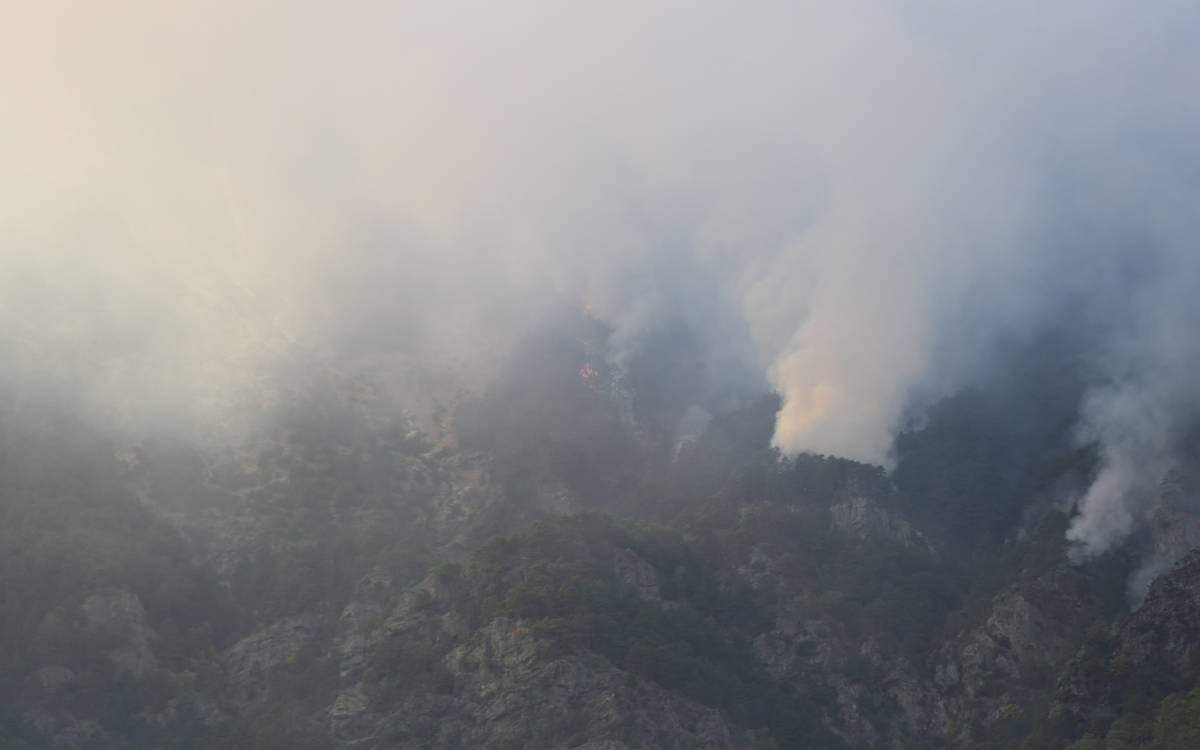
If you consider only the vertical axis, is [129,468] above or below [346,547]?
above

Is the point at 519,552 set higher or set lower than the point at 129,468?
lower

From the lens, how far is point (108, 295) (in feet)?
626

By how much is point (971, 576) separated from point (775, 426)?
172ft

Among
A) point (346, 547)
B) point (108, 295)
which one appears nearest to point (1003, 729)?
point (346, 547)

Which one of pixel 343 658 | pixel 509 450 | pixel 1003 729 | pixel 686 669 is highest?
pixel 509 450

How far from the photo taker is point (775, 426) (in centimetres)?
19350

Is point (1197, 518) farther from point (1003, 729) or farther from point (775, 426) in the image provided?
point (775, 426)

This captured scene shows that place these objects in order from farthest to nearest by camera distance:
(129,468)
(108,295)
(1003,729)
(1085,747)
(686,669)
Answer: (108,295), (129,468), (686,669), (1003,729), (1085,747)

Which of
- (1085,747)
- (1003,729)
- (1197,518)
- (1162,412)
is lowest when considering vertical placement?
(1085,747)

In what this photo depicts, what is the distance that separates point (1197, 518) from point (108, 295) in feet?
614

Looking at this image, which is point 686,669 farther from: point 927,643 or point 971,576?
point 971,576

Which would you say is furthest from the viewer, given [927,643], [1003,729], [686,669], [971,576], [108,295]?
[108,295]

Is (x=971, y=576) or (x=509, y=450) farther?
(x=509, y=450)

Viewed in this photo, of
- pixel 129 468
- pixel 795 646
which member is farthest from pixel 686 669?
pixel 129 468
